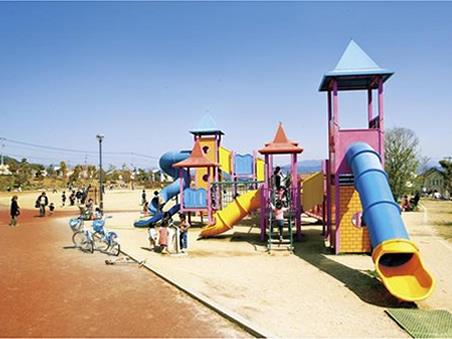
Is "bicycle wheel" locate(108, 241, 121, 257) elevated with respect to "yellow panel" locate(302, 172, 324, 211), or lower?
lower

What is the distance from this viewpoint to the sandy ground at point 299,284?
6559 millimetres

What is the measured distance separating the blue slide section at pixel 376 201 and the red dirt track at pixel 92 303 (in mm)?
3589

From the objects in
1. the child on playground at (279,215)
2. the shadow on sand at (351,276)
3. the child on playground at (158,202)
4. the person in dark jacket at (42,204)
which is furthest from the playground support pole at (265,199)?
the person in dark jacket at (42,204)

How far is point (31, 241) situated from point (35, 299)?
352 inches

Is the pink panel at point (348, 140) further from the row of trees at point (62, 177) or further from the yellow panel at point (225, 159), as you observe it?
the row of trees at point (62, 177)

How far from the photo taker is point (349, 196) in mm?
12719

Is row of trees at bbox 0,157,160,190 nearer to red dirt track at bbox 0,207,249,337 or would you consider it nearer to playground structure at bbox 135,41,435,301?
playground structure at bbox 135,41,435,301

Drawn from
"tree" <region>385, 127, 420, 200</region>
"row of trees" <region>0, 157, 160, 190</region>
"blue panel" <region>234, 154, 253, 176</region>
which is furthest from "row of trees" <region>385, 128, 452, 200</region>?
"row of trees" <region>0, 157, 160, 190</region>

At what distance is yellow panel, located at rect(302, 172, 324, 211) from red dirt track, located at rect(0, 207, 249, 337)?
6771mm

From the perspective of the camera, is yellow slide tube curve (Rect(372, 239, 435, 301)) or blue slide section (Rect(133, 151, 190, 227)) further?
blue slide section (Rect(133, 151, 190, 227))

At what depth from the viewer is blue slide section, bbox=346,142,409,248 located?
8.10 metres

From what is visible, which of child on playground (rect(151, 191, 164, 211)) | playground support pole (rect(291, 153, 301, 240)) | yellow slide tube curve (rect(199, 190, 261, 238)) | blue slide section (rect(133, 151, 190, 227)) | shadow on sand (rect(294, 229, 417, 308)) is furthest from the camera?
child on playground (rect(151, 191, 164, 211))

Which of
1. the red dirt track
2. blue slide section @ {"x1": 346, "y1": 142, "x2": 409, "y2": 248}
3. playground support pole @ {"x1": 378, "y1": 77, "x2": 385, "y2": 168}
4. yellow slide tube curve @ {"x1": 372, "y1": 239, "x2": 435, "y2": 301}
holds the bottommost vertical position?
the red dirt track

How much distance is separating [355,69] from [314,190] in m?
4.32
